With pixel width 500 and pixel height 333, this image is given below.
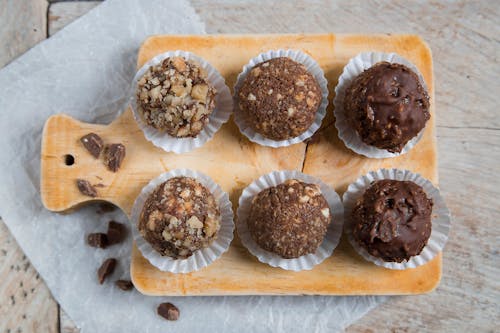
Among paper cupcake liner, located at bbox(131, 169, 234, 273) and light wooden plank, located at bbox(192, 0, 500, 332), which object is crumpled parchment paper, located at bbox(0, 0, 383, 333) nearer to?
light wooden plank, located at bbox(192, 0, 500, 332)

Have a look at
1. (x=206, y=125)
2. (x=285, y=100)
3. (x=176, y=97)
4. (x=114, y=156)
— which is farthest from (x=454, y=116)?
(x=114, y=156)

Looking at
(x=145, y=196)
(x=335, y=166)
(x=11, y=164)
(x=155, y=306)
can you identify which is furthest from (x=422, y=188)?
(x=11, y=164)

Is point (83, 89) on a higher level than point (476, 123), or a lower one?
higher

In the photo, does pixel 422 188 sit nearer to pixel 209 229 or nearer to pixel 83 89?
pixel 209 229

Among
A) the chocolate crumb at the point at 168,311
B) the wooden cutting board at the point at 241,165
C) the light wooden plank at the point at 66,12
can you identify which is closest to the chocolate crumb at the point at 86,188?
the wooden cutting board at the point at 241,165

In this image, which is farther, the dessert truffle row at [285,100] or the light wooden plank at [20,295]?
the light wooden plank at [20,295]

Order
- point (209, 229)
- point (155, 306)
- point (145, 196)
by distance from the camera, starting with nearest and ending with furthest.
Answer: point (209, 229) < point (145, 196) < point (155, 306)

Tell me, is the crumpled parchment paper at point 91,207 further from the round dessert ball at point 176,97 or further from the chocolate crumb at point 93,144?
the round dessert ball at point 176,97

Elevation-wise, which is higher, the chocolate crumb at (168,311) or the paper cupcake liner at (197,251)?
the paper cupcake liner at (197,251)
